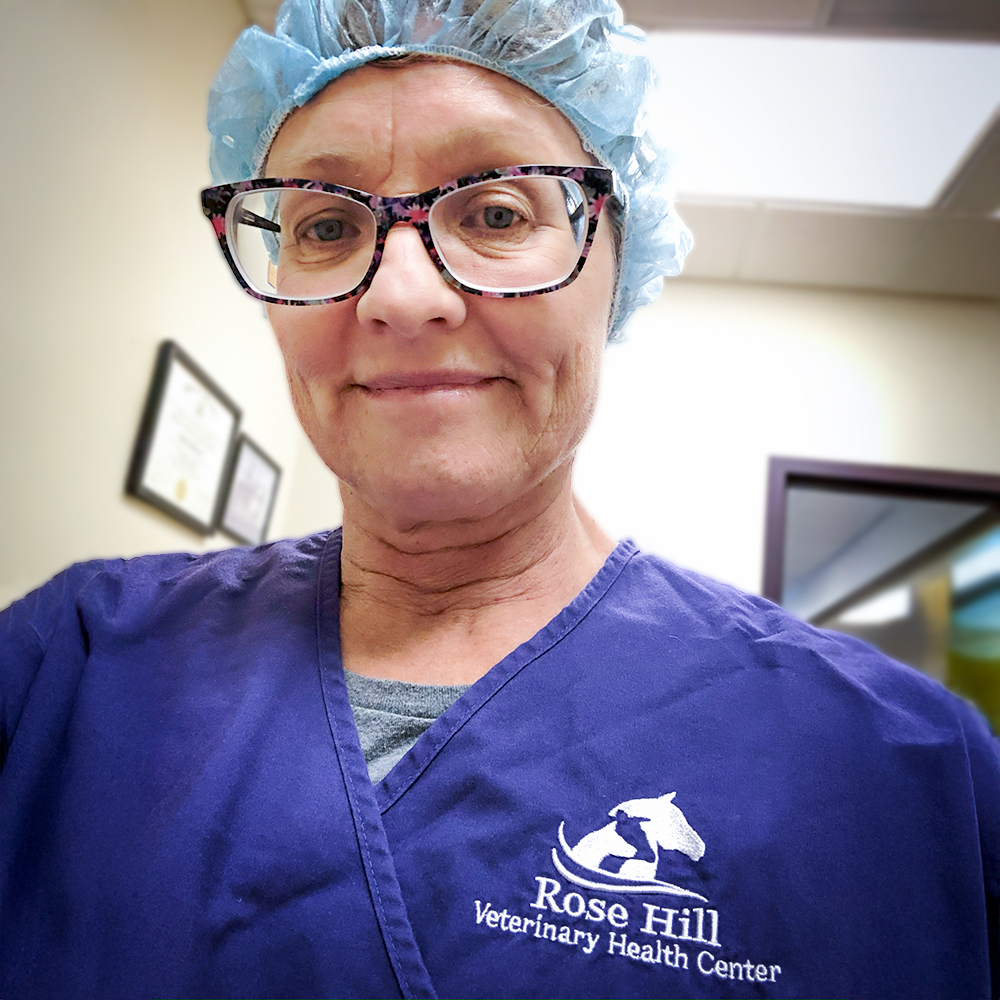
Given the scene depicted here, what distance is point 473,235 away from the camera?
73 cm

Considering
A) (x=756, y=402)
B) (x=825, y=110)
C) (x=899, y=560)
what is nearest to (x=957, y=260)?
(x=756, y=402)

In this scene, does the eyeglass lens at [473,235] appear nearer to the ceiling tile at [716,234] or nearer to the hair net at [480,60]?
the hair net at [480,60]

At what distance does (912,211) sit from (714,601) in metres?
2.40

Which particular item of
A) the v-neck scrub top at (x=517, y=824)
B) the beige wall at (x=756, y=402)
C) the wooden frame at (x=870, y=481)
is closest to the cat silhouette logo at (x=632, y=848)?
the v-neck scrub top at (x=517, y=824)

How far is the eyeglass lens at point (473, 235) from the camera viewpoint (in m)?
0.71

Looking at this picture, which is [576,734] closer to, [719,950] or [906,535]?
[719,950]

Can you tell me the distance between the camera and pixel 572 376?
2.49 ft

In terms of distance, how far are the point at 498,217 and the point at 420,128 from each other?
0.11 meters

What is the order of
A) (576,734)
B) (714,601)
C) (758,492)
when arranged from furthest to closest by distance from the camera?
1. (758,492)
2. (714,601)
3. (576,734)

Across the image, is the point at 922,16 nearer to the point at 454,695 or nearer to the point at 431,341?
the point at 431,341

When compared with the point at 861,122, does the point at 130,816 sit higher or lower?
lower

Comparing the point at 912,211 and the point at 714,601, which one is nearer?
the point at 714,601

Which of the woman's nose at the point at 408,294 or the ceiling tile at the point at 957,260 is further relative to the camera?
the ceiling tile at the point at 957,260

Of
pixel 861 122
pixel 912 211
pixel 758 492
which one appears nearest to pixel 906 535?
pixel 758 492
